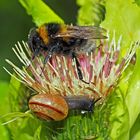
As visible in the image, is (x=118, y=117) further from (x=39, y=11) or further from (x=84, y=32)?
(x=39, y=11)

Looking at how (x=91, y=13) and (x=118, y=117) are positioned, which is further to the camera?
(x=91, y=13)

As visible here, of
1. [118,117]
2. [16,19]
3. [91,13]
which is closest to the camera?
[118,117]

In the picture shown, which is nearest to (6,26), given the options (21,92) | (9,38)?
(9,38)

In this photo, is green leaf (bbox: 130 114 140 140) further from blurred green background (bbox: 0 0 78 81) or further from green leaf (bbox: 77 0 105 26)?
blurred green background (bbox: 0 0 78 81)

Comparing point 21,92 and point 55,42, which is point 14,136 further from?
point 55,42

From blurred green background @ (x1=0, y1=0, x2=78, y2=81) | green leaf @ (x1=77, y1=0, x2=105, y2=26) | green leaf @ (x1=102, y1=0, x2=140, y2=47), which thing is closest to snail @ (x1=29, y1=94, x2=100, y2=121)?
green leaf @ (x1=102, y1=0, x2=140, y2=47)

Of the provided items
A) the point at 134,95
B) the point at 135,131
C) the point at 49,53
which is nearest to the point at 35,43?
the point at 49,53

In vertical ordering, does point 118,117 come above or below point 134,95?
below
